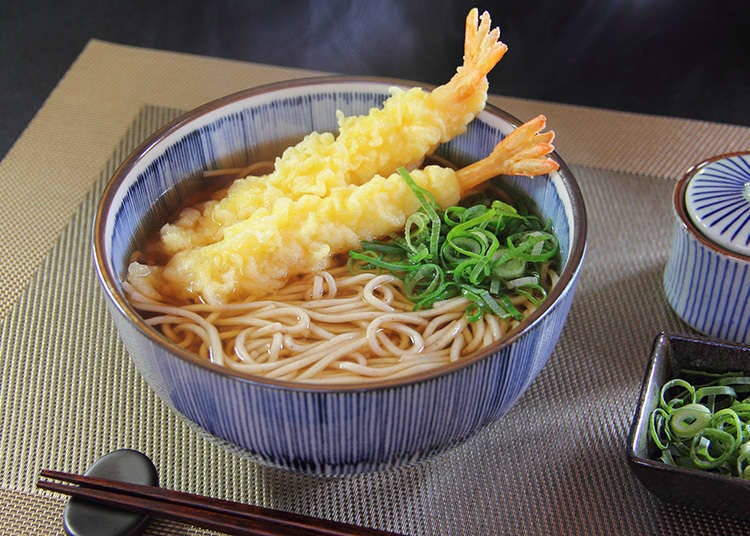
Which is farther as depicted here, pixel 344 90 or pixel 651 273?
pixel 651 273

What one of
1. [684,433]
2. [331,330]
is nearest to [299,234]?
[331,330]

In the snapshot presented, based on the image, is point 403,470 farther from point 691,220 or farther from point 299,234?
point 691,220

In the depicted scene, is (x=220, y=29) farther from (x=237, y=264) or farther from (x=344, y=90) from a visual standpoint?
(x=237, y=264)

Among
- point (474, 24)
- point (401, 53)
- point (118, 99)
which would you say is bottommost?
point (118, 99)

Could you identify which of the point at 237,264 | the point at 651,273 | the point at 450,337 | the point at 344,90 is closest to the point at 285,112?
the point at 344,90

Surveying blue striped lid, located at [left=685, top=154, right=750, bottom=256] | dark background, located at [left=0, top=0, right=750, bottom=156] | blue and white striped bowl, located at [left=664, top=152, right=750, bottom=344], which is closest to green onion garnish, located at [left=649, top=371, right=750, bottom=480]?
blue and white striped bowl, located at [left=664, top=152, right=750, bottom=344]

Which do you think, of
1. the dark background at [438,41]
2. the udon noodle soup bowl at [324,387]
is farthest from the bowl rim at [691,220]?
the dark background at [438,41]
